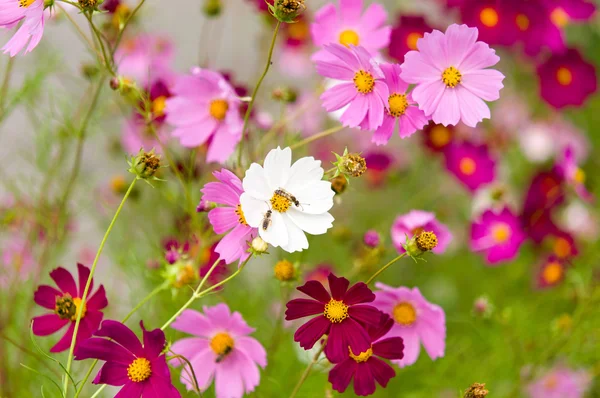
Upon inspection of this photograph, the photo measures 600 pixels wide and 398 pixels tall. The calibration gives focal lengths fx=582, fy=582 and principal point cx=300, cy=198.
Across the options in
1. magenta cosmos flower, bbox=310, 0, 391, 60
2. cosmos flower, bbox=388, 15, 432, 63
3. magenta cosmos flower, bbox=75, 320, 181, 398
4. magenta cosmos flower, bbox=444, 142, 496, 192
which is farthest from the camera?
magenta cosmos flower, bbox=444, 142, 496, 192

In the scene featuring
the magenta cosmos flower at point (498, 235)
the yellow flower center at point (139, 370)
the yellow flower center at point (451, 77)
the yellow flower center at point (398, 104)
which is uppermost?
the yellow flower center at point (451, 77)

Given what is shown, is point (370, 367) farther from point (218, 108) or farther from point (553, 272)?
point (553, 272)

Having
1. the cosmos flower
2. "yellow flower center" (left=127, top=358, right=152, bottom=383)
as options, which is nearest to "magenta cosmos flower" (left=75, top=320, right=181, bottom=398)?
"yellow flower center" (left=127, top=358, right=152, bottom=383)

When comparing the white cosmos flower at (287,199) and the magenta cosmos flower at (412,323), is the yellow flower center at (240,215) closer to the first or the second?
the white cosmos flower at (287,199)

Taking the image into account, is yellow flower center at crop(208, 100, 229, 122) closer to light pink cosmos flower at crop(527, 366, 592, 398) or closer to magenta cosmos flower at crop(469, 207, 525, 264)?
magenta cosmos flower at crop(469, 207, 525, 264)

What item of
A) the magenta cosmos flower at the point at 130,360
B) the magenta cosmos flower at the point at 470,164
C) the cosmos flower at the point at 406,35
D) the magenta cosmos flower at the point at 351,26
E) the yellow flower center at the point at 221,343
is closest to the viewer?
the magenta cosmos flower at the point at 130,360

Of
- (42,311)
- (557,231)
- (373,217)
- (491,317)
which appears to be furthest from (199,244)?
(373,217)

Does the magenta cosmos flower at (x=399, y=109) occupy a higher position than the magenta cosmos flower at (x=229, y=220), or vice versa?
the magenta cosmos flower at (x=399, y=109)

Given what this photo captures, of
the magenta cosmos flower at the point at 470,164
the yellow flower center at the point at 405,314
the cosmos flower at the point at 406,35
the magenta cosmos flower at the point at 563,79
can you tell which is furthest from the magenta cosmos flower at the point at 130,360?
the magenta cosmos flower at the point at 563,79
